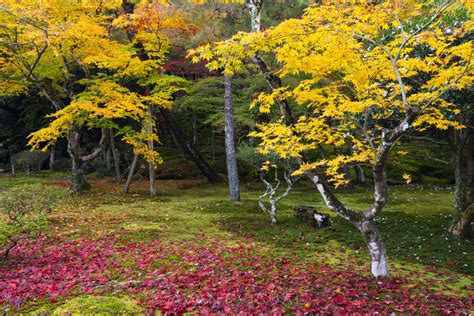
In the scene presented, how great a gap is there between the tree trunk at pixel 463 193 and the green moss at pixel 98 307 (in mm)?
8190

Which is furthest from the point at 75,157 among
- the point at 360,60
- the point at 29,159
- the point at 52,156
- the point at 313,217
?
the point at 360,60

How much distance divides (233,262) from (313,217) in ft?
13.5

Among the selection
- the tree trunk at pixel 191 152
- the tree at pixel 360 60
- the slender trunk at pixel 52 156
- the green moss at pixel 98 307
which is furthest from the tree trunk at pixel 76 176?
the green moss at pixel 98 307

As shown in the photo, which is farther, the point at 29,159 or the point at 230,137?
the point at 29,159

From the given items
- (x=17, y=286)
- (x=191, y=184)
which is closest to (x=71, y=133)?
(x=191, y=184)

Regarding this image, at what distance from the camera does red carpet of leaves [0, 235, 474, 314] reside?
199 inches

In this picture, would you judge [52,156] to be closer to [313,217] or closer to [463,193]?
[313,217]

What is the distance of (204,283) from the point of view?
19.5ft

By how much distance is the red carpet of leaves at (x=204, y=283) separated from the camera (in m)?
5.06

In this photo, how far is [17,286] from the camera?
5578mm

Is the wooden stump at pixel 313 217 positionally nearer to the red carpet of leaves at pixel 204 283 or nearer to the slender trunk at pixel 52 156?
the red carpet of leaves at pixel 204 283

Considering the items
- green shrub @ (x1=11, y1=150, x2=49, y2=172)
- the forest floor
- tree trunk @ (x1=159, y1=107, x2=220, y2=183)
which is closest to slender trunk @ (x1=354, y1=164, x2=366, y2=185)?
the forest floor

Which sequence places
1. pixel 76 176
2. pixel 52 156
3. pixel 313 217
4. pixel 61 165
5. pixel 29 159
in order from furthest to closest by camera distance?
pixel 52 156, pixel 61 165, pixel 29 159, pixel 76 176, pixel 313 217

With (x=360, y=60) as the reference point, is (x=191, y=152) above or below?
below
